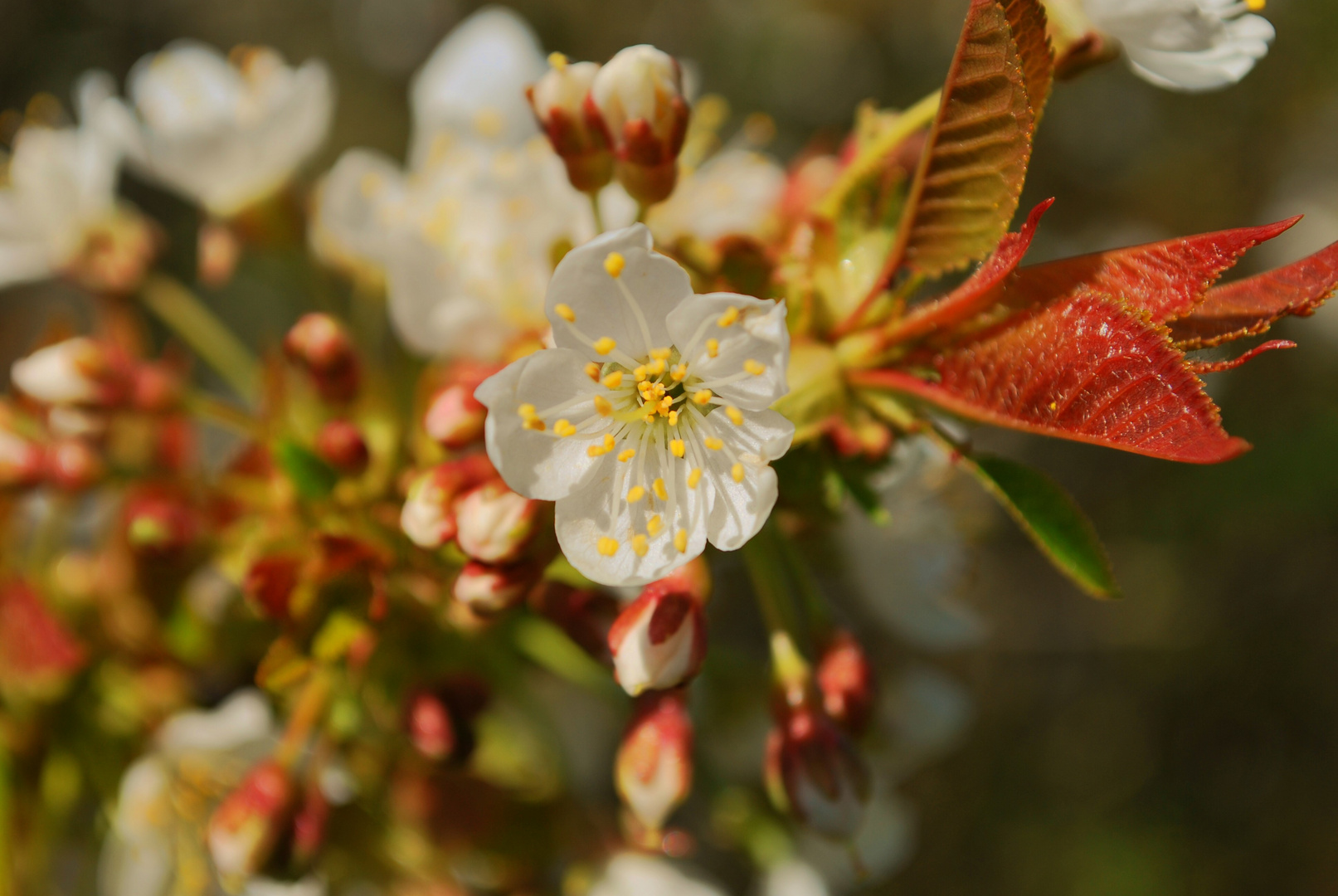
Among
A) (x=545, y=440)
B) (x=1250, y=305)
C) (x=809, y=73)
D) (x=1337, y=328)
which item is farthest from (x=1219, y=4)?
(x=809, y=73)

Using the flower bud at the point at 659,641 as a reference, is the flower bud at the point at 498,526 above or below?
above

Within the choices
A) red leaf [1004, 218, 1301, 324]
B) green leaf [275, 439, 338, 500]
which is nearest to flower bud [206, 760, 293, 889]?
green leaf [275, 439, 338, 500]

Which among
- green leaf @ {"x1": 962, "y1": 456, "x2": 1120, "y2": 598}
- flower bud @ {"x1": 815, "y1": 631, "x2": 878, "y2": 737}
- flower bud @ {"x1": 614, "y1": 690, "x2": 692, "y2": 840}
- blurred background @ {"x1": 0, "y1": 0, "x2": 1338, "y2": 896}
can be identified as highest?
→ green leaf @ {"x1": 962, "y1": 456, "x2": 1120, "y2": 598}

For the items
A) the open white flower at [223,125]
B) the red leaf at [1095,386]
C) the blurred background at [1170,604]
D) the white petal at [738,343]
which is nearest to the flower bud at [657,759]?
the white petal at [738,343]

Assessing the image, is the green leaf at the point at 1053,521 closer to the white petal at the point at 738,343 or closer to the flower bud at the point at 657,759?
the white petal at the point at 738,343

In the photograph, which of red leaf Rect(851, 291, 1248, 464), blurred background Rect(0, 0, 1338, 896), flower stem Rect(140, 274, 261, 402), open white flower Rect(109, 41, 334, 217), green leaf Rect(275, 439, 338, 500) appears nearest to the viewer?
red leaf Rect(851, 291, 1248, 464)

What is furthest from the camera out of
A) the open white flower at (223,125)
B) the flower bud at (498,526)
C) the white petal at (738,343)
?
the open white flower at (223,125)

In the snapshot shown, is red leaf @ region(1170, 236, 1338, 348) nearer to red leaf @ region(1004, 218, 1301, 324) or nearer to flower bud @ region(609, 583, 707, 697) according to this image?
red leaf @ region(1004, 218, 1301, 324)
